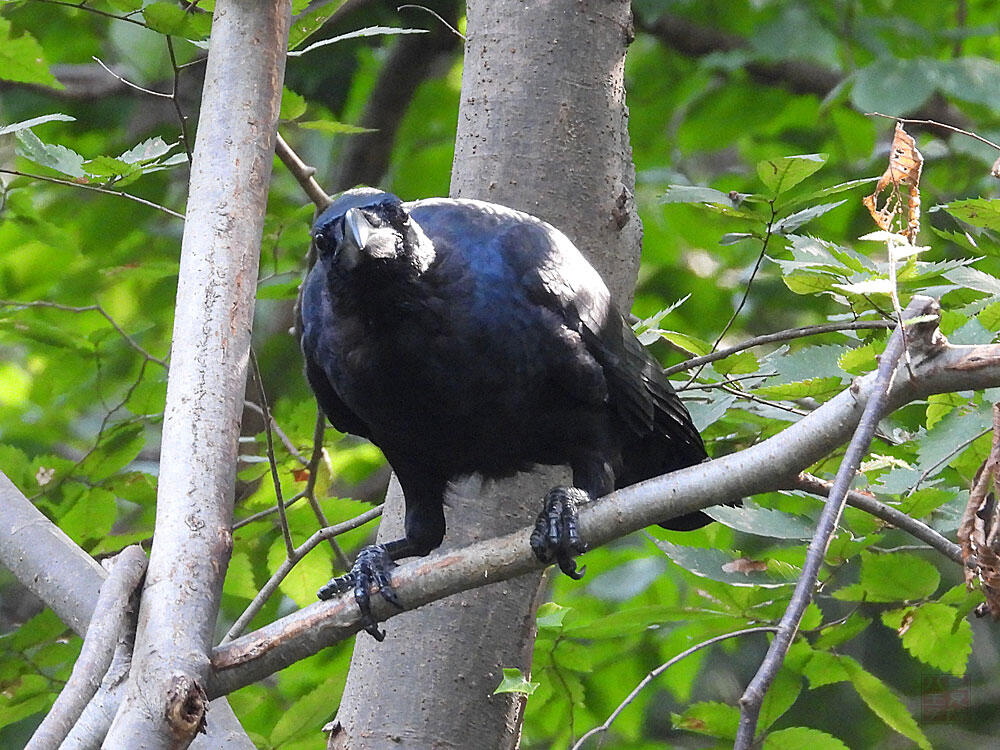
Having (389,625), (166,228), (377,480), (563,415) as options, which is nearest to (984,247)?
(563,415)

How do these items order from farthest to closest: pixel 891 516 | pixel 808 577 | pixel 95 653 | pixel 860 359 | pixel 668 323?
pixel 668 323
pixel 891 516
pixel 860 359
pixel 95 653
pixel 808 577

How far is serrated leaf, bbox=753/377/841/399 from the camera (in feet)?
7.36

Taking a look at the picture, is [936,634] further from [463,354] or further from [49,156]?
[49,156]

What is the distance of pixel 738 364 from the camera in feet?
8.14

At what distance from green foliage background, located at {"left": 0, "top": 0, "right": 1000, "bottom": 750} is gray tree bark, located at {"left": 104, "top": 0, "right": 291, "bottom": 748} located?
0.20 metres

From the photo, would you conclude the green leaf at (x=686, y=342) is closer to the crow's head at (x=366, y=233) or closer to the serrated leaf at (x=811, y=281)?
the serrated leaf at (x=811, y=281)

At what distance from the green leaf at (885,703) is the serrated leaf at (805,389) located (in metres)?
0.67

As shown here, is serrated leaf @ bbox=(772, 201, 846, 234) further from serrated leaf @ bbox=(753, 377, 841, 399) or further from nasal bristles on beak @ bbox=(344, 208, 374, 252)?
nasal bristles on beak @ bbox=(344, 208, 374, 252)

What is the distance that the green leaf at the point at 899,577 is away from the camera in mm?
2484

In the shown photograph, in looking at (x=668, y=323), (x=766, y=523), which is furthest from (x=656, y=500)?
(x=668, y=323)

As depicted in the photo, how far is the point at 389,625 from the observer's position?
250 cm

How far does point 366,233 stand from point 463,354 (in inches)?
13.6

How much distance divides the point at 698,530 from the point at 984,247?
40.6 inches

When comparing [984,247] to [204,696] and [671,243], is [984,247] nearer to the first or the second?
[204,696]
